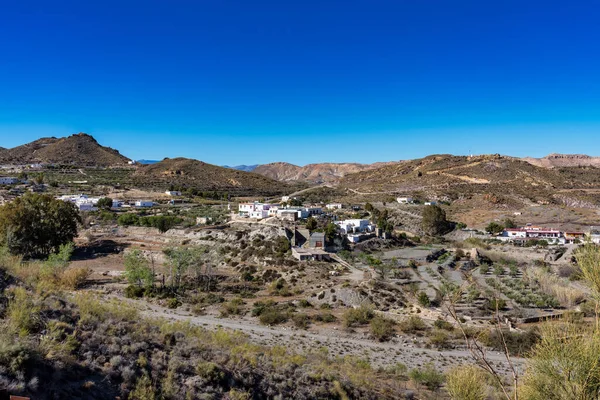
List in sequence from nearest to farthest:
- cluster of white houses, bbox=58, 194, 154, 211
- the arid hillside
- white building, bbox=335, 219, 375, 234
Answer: white building, bbox=335, 219, 375, 234, cluster of white houses, bbox=58, 194, 154, 211, the arid hillside

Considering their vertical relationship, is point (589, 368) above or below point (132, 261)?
above

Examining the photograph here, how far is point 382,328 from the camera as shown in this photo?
19594 millimetres

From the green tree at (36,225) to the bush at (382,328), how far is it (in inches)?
1148

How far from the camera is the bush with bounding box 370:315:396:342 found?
19062mm

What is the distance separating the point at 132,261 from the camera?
87.8 ft

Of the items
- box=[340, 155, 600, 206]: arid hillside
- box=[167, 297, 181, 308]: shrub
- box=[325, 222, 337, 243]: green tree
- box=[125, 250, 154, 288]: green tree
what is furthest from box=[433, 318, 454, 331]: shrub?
box=[340, 155, 600, 206]: arid hillside

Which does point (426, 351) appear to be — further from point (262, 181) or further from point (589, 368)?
point (262, 181)

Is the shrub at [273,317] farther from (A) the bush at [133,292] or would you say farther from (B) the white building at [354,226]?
(B) the white building at [354,226]

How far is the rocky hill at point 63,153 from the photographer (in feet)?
349

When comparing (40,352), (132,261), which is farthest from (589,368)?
(132,261)

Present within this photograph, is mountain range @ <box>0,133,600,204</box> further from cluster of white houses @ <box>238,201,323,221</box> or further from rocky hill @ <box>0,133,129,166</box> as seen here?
cluster of white houses @ <box>238,201,323,221</box>

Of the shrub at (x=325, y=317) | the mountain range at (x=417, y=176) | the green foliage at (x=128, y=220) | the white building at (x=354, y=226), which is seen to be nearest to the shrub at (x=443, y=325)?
the shrub at (x=325, y=317)

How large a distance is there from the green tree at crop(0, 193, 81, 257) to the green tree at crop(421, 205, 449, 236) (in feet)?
136

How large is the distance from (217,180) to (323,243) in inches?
2583
